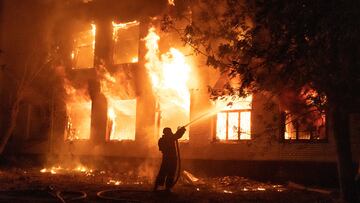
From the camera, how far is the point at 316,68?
8625mm

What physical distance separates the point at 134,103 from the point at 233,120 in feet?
18.9

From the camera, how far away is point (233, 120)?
17.4 m

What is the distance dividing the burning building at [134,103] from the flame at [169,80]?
0.04 m

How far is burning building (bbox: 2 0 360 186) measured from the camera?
16.4 metres

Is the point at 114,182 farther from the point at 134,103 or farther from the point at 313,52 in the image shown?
the point at 313,52

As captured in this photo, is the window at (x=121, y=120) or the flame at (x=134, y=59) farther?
the window at (x=121, y=120)

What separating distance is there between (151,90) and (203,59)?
2.95 meters

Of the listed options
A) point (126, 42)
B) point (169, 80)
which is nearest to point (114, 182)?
point (169, 80)

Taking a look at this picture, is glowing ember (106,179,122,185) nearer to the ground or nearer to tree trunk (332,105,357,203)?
the ground

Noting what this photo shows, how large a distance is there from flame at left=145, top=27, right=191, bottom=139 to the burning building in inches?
1.7

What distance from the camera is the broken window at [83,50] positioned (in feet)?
76.6

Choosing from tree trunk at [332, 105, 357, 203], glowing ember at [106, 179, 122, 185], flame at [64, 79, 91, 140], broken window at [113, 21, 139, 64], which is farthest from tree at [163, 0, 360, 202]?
flame at [64, 79, 91, 140]

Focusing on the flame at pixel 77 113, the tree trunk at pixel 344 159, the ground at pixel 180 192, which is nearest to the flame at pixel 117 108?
the flame at pixel 77 113

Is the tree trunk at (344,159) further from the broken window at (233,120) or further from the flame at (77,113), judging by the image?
the flame at (77,113)
